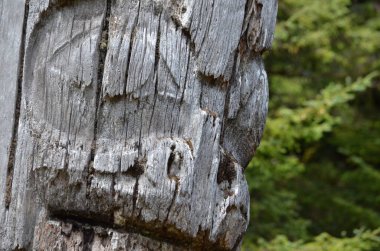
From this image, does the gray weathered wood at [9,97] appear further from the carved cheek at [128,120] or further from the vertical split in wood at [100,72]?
the vertical split in wood at [100,72]

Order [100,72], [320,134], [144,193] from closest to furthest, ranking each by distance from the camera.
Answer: [144,193]
[100,72]
[320,134]

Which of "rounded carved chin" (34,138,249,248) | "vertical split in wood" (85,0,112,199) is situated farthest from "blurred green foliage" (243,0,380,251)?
"vertical split in wood" (85,0,112,199)

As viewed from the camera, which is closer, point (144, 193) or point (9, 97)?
point (144, 193)

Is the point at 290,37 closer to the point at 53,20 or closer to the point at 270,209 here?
the point at 270,209

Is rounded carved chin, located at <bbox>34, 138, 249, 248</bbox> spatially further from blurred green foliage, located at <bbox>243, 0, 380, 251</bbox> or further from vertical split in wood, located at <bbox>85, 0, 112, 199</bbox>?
blurred green foliage, located at <bbox>243, 0, 380, 251</bbox>

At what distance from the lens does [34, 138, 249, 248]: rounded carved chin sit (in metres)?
3.02

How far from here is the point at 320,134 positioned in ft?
21.1

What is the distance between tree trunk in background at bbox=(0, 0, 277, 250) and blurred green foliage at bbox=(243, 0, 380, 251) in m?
2.97

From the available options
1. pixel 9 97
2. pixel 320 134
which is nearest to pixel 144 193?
pixel 9 97

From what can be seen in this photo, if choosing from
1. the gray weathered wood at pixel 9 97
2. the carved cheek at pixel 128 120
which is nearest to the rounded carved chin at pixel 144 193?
the carved cheek at pixel 128 120

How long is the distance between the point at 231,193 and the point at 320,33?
4.36 metres

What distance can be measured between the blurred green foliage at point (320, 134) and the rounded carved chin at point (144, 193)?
9.61ft

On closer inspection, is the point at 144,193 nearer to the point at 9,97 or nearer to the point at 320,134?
the point at 9,97

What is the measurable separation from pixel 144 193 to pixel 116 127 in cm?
26
